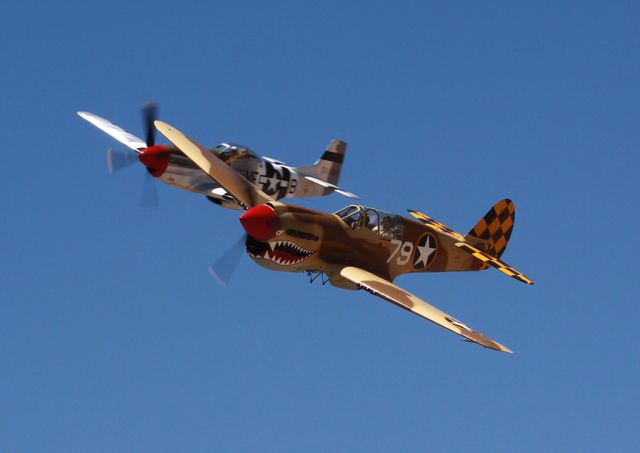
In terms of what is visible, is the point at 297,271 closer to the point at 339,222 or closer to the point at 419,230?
the point at 339,222

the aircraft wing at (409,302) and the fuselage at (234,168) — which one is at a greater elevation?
the fuselage at (234,168)

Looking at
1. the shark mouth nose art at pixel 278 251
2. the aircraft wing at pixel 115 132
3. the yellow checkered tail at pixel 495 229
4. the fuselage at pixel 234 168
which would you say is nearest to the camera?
the shark mouth nose art at pixel 278 251

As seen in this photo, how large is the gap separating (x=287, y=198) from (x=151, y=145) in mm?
6097

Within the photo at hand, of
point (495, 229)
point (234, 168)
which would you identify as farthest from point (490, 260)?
point (234, 168)

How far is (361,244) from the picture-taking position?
27875mm

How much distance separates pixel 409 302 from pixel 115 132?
746 inches

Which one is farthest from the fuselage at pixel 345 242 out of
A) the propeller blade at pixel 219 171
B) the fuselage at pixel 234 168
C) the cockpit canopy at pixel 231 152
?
the cockpit canopy at pixel 231 152

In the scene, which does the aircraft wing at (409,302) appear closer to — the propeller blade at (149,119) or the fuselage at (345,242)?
the fuselage at (345,242)

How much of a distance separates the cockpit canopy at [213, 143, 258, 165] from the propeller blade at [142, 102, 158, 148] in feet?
7.36

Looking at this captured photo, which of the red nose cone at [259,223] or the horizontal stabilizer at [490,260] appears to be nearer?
the red nose cone at [259,223]

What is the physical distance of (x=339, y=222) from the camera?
90.3 feet

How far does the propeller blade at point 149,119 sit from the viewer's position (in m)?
36.4

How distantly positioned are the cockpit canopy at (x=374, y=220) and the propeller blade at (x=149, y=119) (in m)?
11.3

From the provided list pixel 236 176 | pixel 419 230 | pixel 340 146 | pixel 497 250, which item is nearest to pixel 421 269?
pixel 419 230
